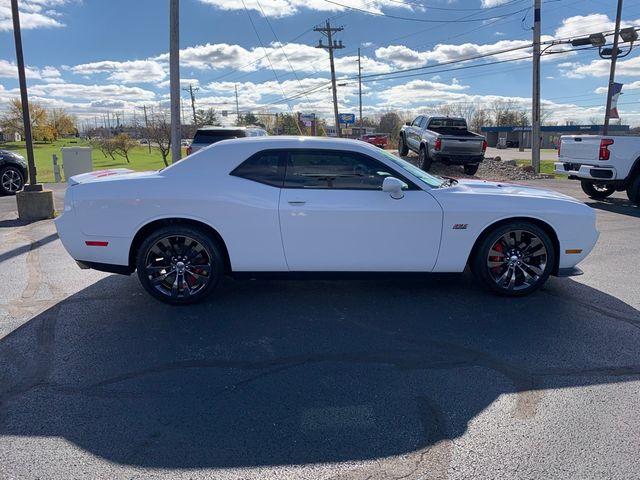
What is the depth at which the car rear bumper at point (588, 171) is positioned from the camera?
10.3m

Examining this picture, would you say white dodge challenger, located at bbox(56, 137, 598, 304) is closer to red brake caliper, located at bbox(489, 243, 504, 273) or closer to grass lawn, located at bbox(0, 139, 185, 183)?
red brake caliper, located at bbox(489, 243, 504, 273)

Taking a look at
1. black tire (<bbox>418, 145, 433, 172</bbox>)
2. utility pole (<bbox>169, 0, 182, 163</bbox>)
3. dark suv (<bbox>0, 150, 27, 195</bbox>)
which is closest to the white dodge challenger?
utility pole (<bbox>169, 0, 182, 163</bbox>)

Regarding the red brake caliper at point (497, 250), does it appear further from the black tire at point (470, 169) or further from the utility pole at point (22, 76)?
the black tire at point (470, 169)

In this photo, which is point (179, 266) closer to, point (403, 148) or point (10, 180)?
point (10, 180)

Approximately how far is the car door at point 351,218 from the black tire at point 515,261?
0.54 metres

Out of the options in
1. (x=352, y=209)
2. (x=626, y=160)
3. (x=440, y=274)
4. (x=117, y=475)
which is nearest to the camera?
(x=117, y=475)

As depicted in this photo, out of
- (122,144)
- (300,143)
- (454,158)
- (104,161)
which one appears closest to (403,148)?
(454,158)

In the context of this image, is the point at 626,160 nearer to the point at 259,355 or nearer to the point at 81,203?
the point at 259,355

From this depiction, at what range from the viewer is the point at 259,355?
360cm

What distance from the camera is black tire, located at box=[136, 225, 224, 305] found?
175 inches

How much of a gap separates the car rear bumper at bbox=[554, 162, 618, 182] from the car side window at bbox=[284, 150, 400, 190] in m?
8.11

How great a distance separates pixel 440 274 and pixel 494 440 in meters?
2.19

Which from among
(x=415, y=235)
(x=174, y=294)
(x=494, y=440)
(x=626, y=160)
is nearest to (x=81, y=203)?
(x=174, y=294)

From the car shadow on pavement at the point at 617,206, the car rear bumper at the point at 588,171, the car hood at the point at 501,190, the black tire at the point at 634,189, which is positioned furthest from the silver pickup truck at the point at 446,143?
the car hood at the point at 501,190
